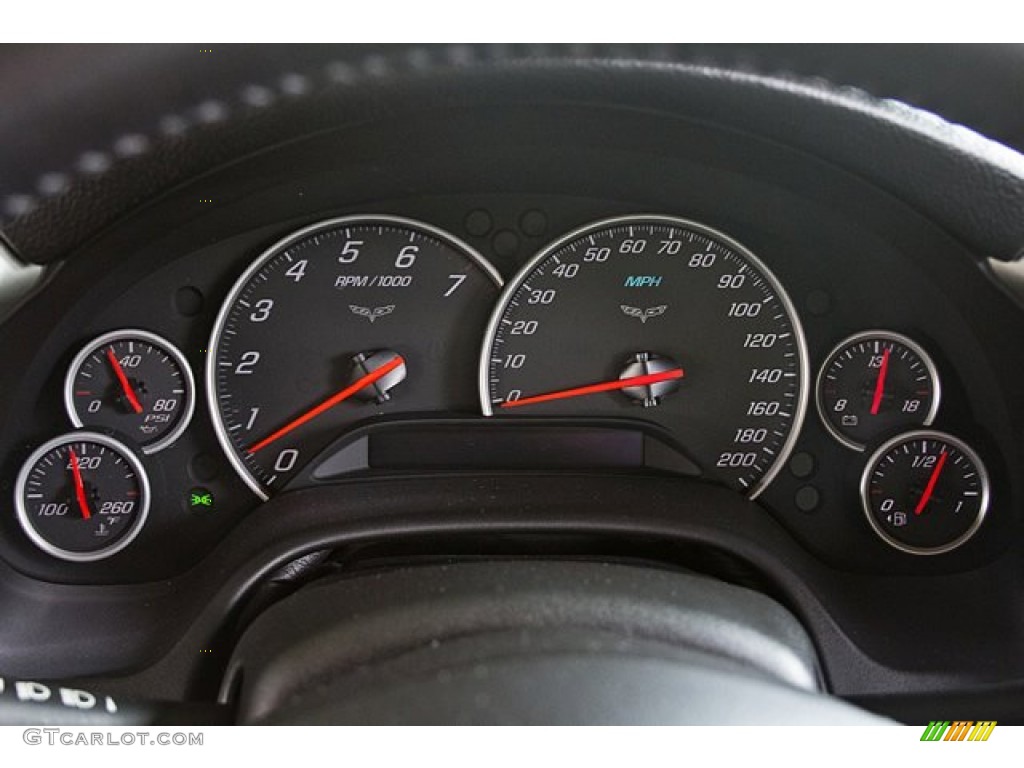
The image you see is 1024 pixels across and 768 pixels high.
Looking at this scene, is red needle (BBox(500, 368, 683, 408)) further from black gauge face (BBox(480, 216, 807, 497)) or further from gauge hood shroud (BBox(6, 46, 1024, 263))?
gauge hood shroud (BBox(6, 46, 1024, 263))

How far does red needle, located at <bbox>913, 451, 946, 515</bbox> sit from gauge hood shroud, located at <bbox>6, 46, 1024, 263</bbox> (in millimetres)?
1067

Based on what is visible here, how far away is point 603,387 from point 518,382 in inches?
7.7

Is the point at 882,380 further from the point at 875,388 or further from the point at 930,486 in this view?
the point at 930,486

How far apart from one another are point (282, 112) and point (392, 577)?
692 millimetres

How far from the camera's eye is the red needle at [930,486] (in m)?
2.50


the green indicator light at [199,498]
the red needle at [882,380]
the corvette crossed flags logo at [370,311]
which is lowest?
the green indicator light at [199,498]

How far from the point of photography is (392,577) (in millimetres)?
1603

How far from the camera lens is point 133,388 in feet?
8.35

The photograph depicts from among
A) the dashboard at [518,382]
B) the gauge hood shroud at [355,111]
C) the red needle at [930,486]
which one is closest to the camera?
the gauge hood shroud at [355,111]
